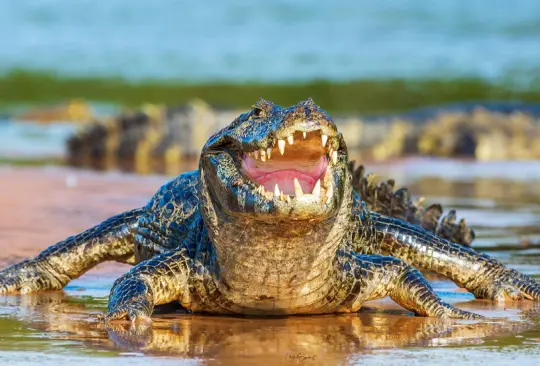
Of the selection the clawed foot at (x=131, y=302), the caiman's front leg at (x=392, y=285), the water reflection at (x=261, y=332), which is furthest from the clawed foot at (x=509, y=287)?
the clawed foot at (x=131, y=302)

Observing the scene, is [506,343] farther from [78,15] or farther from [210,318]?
[78,15]

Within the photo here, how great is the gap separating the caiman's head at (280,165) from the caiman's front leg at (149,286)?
484 mm

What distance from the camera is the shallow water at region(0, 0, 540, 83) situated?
100ft

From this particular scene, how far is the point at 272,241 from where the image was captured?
5.43 meters

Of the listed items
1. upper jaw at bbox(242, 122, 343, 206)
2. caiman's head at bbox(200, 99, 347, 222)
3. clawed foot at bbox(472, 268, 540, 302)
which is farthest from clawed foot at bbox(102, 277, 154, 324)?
clawed foot at bbox(472, 268, 540, 302)

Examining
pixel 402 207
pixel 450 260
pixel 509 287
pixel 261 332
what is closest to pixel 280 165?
pixel 261 332

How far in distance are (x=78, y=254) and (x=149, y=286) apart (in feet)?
4.73

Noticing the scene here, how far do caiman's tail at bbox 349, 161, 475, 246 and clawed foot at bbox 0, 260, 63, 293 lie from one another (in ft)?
7.13

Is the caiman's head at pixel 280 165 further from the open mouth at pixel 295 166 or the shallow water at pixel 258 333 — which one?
the shallow water at pixel 258 333

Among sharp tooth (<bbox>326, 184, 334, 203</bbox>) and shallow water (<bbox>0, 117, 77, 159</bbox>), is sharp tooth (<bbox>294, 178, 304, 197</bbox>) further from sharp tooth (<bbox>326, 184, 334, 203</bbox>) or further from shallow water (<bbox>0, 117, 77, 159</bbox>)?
shallow water (<bbox>0, 117, 77, 159</bbox>)

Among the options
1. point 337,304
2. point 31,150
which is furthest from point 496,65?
point 337,304

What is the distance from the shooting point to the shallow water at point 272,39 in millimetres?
30609

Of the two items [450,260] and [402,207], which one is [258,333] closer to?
[450,260]

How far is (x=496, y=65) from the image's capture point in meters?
29.8
